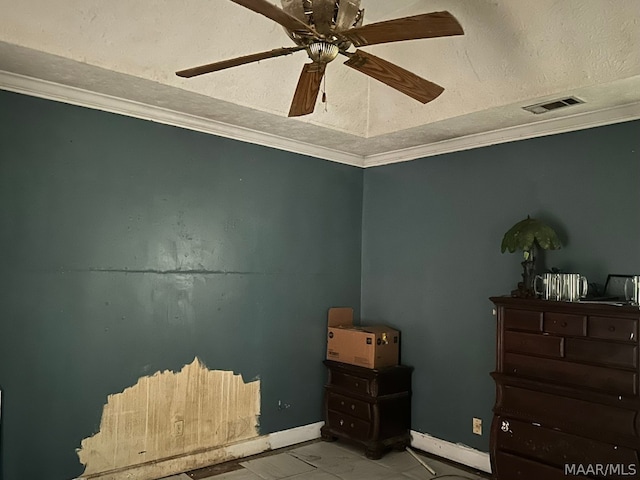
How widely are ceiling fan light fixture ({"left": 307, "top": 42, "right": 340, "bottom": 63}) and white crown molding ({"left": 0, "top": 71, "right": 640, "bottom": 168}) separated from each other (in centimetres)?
177

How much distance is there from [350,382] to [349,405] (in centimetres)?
18

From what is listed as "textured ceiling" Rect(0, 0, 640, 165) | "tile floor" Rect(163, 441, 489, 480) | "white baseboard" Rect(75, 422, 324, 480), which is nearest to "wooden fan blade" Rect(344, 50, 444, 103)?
"textured ceiling" Rect(0, 0, 640, 165)

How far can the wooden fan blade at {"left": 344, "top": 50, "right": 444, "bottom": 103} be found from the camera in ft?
7.40

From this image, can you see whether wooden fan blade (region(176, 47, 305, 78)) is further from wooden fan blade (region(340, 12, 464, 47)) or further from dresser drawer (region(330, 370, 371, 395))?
dresser drawer (region(330, 370, 371, 395))

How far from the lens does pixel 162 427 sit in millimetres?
3582

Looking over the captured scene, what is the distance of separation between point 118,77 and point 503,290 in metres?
2.90

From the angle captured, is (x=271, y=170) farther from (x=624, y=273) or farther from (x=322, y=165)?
(x=624, y=273)

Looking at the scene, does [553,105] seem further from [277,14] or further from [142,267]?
[142,267]

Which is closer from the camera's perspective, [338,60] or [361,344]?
[338,60]

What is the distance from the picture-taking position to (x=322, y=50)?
2.13m

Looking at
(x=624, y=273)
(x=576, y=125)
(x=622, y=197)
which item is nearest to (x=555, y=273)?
(x=624, y=273)

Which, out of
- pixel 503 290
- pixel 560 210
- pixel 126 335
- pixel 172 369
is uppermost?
pixel 560 210

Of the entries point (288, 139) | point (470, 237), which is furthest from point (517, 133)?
point (288, 139)

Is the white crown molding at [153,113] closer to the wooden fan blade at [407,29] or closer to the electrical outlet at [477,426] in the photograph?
the wooden fan blade at [407,29]
